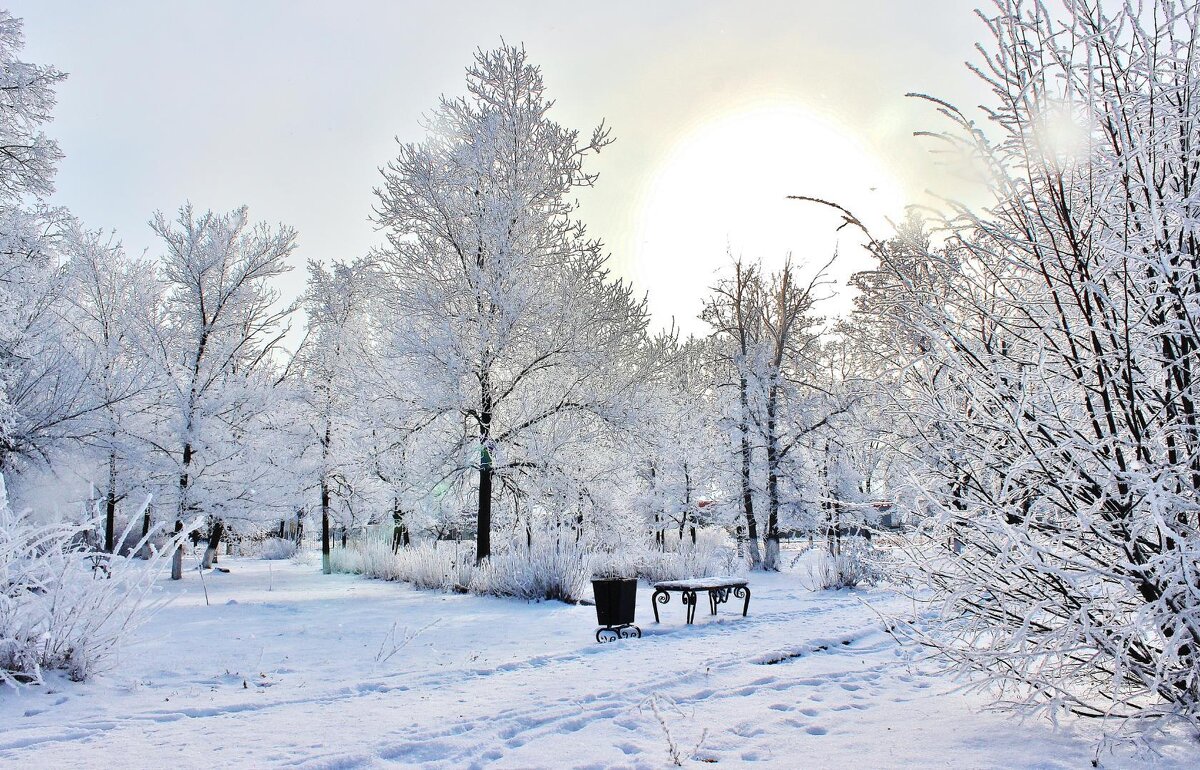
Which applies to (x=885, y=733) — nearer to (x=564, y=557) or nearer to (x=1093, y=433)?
(x=1093, y=433)

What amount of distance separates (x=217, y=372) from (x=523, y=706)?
44.9 feet

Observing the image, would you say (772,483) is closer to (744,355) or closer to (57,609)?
(744,355)

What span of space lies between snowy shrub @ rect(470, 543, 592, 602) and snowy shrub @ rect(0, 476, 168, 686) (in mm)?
5691

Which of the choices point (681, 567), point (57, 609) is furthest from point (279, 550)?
point (57, 609)

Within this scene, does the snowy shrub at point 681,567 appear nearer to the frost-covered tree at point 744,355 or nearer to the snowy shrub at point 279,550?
the frost-covered tree at point 744,355

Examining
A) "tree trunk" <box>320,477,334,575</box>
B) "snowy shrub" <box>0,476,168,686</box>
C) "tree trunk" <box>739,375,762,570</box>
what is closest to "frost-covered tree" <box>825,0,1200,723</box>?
"snowy shrub" <box>0,476,168,686</box>

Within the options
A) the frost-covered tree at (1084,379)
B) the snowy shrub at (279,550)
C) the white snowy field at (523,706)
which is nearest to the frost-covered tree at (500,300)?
the white snowy field at (523,706)

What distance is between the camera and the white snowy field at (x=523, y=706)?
287 cm

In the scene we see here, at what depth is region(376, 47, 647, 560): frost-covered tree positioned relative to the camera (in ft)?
36.4

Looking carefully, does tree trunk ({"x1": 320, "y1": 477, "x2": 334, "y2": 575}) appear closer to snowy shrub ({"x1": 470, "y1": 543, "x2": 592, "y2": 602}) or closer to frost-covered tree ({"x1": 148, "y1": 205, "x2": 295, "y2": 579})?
frost-covered tree ({"x1": 148, "y1": 205, "x2": 295, "y2": 579})

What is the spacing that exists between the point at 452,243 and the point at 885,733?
35.0 feet

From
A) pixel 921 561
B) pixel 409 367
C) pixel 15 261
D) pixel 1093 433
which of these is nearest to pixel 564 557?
pixel 409 367

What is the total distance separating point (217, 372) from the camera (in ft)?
47.6

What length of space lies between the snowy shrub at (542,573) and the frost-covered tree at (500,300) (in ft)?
4.28
